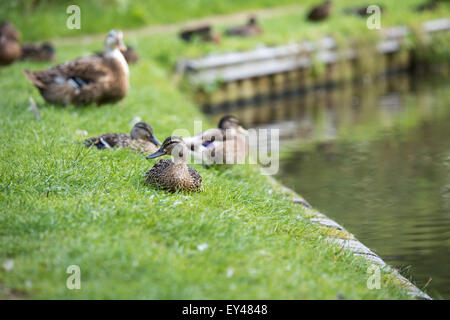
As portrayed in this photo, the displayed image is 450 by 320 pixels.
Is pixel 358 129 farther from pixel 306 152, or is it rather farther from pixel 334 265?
pixel 334 265

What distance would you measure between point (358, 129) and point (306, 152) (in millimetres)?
2002

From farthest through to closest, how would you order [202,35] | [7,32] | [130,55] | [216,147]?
[202,35] → [130,55] → [7,32] → [216,147]

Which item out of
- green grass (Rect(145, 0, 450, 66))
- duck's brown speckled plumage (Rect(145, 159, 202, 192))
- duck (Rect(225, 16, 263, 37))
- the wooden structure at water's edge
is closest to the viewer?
duck's brown speckled plumage (Rect(145, 159, 202, 192))

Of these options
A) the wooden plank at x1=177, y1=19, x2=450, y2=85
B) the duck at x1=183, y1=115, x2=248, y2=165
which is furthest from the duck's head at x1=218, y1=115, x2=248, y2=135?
the wooden plank at x1=177, y1=19, x2=450, y2=85

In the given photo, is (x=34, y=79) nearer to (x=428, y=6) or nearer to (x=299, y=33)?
(x=299, y=33)

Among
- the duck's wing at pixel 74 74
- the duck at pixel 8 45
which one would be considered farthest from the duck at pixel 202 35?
the duck's wing at pixel 74 74

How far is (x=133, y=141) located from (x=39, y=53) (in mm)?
7284

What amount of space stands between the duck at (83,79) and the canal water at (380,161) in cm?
272

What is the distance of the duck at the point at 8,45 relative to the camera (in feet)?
40.0

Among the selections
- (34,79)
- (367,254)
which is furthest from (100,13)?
(367,254)

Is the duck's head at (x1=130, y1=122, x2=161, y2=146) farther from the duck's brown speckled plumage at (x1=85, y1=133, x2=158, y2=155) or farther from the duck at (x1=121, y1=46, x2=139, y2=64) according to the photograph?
the duck at (x1=121, y1=46, x2=139, y2=64)

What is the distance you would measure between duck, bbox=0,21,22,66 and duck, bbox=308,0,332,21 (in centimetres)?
872

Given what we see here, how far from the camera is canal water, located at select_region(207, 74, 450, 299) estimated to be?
5.97 m

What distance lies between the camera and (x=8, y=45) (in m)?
12.2
